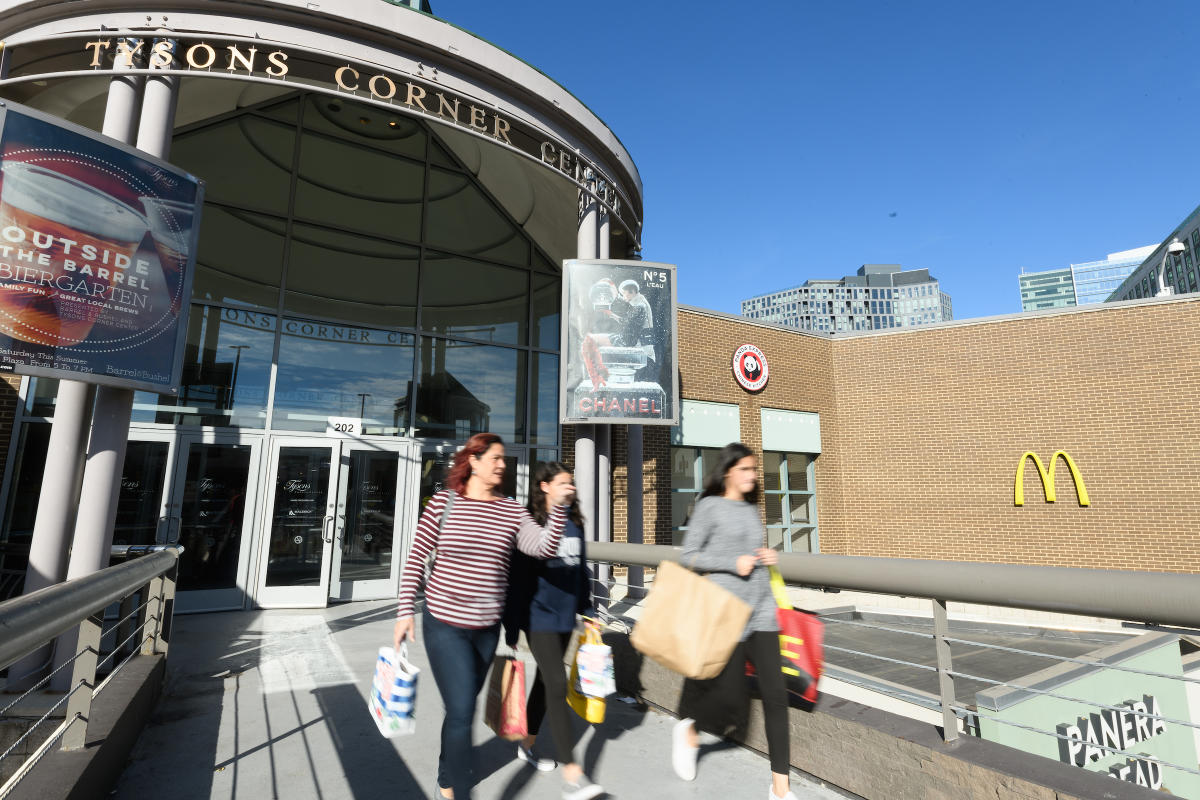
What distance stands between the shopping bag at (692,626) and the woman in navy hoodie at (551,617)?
0.51 meters

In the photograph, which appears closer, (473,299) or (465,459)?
(465,459)

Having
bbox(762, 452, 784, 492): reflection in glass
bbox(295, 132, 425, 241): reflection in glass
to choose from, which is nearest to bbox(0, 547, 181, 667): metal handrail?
bbox(295, 132, 425, 241): reflection in glass

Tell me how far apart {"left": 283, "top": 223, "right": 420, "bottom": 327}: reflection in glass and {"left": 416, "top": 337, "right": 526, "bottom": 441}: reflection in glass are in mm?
813

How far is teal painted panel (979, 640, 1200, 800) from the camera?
18.6 ft

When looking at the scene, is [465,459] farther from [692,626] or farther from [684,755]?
[684,755]

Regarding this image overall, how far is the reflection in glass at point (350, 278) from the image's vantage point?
9641mm

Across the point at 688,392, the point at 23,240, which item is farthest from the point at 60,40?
the point at 688,392

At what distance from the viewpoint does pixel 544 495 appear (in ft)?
11.7

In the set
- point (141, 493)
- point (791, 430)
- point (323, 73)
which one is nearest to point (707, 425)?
point (791, 430)

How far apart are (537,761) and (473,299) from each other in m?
8.55

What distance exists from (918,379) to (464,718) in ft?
48.0

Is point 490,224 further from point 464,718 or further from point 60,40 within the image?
point 464,718

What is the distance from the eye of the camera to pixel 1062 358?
13367 mm

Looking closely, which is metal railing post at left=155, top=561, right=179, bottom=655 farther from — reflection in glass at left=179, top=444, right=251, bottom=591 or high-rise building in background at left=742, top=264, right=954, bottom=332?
high-rise building in background at left=742, top=264, right=954, bottom=332
